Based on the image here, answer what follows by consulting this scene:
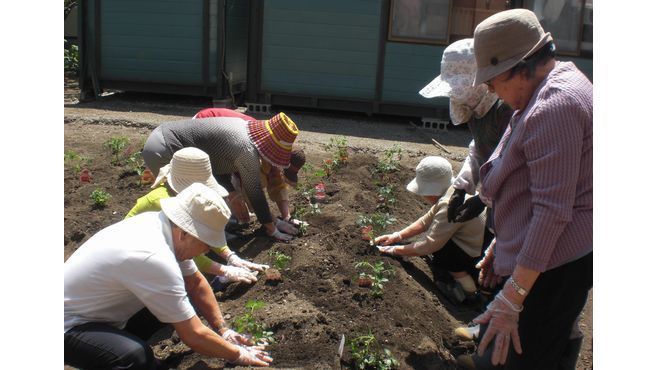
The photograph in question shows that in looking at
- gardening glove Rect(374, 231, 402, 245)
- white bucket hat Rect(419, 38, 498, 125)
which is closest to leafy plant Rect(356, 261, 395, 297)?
gardening glove Rect(374, 231, 402, 245)

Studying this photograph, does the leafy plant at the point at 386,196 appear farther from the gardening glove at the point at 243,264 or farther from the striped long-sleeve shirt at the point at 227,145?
the gardening glove at the point at 243,264

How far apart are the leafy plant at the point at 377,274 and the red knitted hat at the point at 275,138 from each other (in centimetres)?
110

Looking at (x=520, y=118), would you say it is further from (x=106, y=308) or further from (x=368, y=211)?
(x=368, y=211)

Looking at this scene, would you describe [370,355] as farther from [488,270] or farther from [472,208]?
[472,208]

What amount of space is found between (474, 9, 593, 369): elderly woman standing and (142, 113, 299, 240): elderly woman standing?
262cm

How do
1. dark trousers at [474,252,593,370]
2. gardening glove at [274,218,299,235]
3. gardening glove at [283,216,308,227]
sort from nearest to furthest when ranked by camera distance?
1. dark trousers at [474,252,593,370]
2. gardening glove at [274,218,299,235]
3. gardening glove at [283,216,308,227]

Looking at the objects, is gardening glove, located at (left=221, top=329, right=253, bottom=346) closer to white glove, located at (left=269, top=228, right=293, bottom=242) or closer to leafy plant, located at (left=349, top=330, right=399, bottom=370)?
leafy plant, located at (left=349, top=330, right=399, bottom=370)

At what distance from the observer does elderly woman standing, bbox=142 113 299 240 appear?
554 cm

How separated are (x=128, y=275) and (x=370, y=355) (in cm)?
140

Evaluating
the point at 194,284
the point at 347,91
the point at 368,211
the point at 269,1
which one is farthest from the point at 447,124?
the point at 194,284

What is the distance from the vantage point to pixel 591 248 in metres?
2.88

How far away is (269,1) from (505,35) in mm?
9618

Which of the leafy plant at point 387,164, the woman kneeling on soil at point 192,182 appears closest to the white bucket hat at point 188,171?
the woman kneeling on soil at point 192,182

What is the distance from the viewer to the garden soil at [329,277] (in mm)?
4227
